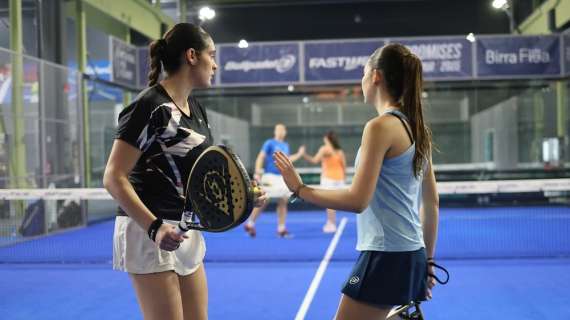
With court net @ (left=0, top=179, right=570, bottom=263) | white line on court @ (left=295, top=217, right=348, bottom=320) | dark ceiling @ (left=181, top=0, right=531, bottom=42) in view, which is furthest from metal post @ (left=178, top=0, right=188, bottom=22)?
white line on court @ (left=295, top=217, right=348, bottom=320)

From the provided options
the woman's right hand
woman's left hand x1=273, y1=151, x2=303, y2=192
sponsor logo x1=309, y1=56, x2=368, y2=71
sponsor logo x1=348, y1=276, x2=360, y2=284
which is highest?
sponsor logo x1=309, y1=56, x2=368, y2=71

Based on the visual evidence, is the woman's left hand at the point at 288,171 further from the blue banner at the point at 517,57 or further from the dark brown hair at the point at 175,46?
the blue banner at the point at 517,57

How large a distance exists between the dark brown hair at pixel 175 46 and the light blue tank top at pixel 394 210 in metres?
0.74

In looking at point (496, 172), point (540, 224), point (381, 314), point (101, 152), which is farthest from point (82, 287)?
point (496, 172)

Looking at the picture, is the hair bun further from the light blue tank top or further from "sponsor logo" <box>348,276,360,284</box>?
"sponsor logo" <box>348,276,360,284</box>

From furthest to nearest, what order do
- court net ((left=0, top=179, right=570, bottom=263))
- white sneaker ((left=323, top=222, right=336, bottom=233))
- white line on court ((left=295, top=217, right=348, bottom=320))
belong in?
white sneaker ((left=323, top=222, right=336, bottom=233)), court net ((left=0, top=179, right=570, bottom=263)), white line on court ((left=295, top=217, right=348, bottom=320))

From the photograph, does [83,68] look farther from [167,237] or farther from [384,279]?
[384,279]

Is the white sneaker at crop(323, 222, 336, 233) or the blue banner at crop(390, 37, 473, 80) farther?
the blue banner at crop(390, 37, 473, 80)

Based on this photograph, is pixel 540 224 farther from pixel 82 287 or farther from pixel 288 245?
pixel 82 287

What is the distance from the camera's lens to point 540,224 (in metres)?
10.1

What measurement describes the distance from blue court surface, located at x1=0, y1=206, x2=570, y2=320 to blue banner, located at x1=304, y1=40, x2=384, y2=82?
316 centimetres

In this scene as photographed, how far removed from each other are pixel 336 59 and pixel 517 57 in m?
3.50

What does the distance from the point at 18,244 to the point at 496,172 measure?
993cm

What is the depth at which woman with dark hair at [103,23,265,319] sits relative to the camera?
1961mm
